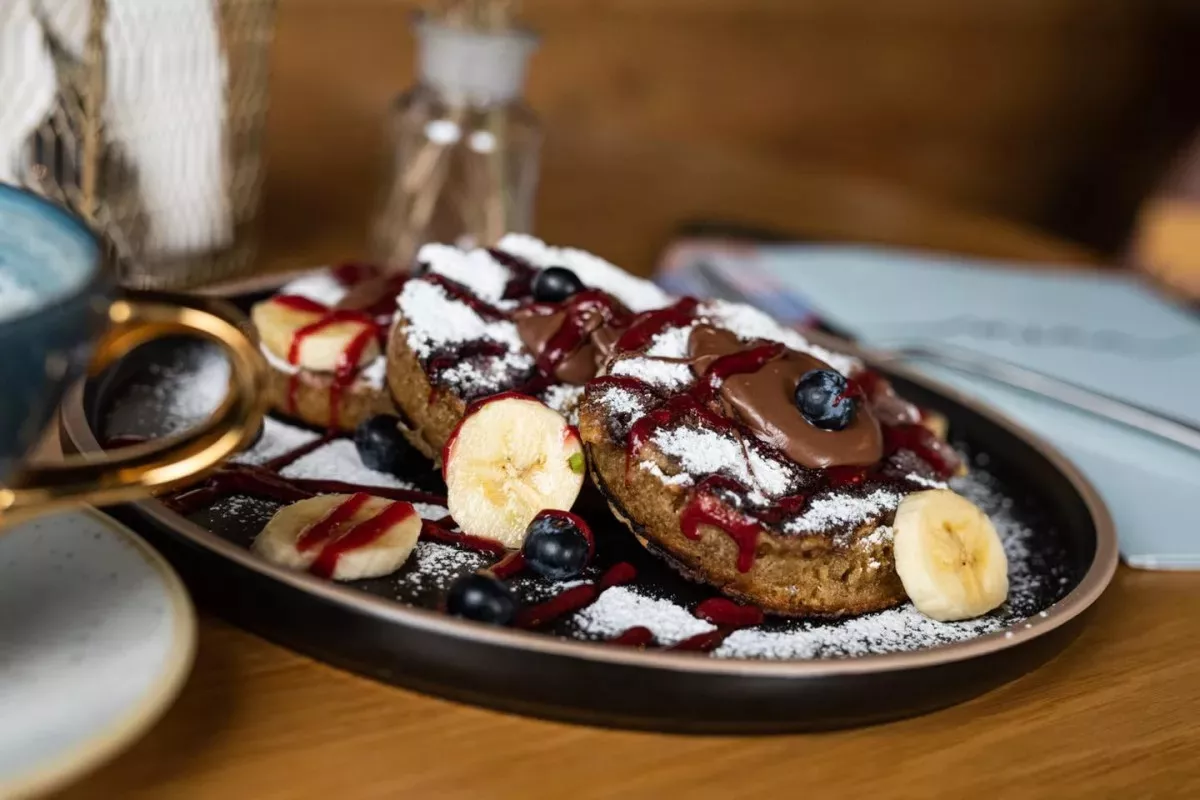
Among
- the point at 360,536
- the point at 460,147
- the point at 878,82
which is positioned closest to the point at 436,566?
the point at 360,536

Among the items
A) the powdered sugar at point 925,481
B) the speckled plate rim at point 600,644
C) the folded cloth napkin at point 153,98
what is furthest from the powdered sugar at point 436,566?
the folded cloth napkin at point 153,98

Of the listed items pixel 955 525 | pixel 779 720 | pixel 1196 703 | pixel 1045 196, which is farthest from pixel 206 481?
pixel 1045 196

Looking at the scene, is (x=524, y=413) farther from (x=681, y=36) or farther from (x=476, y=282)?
(x=681, y=36)

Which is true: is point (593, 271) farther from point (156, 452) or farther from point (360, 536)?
point (156, 452)

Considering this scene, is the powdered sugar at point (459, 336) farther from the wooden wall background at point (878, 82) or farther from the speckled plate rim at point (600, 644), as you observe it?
the wooden wall background at point (878, 82)

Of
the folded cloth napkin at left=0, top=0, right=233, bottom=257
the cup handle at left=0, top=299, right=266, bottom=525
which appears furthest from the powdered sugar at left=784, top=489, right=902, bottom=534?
the folded cloth napkin at left=0, top=0, right=233, bottom=257

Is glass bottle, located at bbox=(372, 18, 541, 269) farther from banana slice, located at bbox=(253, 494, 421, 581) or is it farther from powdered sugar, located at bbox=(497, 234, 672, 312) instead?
banana slice, located at bbox=(253, 494, 421, 581)

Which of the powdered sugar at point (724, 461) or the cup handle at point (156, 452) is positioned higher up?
the cup handle at point (156, 452)
